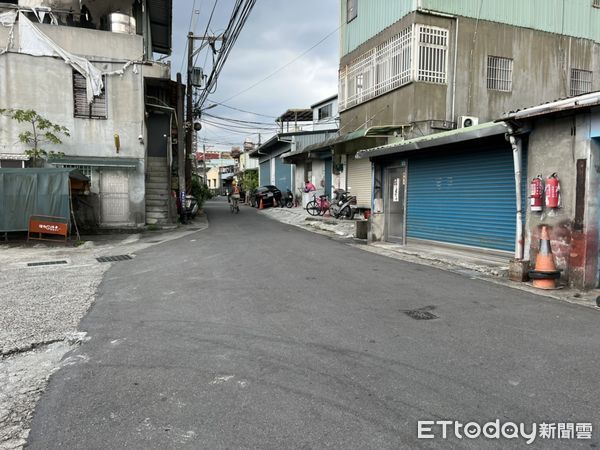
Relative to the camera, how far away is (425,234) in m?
12.8

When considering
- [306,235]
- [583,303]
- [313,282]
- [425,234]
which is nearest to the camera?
[583,303]

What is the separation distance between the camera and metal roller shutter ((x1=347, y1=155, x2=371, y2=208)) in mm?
18516

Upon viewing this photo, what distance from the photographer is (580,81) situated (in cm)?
1803

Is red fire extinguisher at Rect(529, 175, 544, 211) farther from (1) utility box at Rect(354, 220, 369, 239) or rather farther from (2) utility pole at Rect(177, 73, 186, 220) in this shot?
(2) utility pole at Rect(177, 73, 186, 220)

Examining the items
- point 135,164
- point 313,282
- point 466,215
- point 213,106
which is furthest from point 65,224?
point 213,106

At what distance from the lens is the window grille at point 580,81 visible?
17922 millimetres

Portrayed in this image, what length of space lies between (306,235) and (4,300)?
10.0 m

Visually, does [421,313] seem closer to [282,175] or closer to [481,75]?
[481,75]

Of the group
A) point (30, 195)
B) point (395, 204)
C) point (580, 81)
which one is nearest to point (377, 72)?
point (395, 204)

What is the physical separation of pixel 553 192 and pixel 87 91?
51.3 feet

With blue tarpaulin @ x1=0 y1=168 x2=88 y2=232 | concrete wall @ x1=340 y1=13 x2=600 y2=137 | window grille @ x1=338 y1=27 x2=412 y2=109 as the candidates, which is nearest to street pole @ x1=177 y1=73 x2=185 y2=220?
blue tarpaulin @ x1=0 y1=168 x2=88 y2=232

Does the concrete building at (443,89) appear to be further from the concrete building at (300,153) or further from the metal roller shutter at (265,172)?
the metal roller shutter at (265,172)

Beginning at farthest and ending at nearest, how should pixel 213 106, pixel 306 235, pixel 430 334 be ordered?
1. pixel 213 106
2. pixel 306 235
3. pixel 430 334

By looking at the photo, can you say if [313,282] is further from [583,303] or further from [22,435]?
[22,435]
